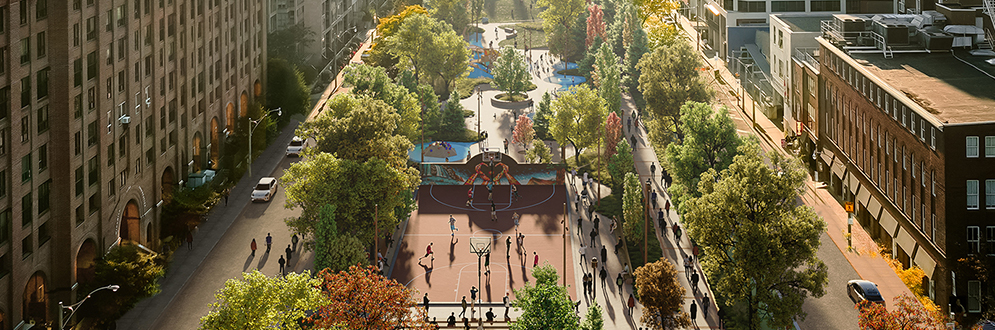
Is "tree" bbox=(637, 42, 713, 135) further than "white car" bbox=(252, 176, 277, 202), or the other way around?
"tree" bbox=(637, 42, 713, 135)

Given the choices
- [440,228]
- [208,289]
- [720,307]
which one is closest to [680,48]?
[440,228]

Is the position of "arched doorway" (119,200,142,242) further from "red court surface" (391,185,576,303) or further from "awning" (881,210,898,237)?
"awning" (881,210,898,237)

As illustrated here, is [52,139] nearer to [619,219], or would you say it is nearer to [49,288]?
[49,288]

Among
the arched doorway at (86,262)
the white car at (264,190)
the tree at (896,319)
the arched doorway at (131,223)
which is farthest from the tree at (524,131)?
the tree at (896,319)

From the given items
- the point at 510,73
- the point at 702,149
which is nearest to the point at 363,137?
the point at 702,149

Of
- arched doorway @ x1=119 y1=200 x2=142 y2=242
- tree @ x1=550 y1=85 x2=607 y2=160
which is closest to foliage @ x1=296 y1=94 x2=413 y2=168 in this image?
arched doorway @ x1=119 y1=200 x2=142 y2=242
